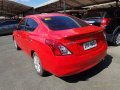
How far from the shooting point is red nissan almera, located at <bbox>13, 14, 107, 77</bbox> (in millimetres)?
4496

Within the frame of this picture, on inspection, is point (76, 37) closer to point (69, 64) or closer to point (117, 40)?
point (69, 64)

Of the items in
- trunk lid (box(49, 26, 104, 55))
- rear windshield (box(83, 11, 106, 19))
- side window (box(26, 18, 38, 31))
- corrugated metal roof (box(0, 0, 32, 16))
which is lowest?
trunk lid (box(49, 26, 104, 55))

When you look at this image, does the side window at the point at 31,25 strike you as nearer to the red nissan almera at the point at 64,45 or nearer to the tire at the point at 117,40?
the red nissan almera at the point at 64,45

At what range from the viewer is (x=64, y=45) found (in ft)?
14.7

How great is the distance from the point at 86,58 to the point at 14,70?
2553 mm

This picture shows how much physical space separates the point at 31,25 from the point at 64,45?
1.99m

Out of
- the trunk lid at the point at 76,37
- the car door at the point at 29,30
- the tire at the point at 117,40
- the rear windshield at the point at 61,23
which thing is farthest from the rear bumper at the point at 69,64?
the tire at the point at 117,40

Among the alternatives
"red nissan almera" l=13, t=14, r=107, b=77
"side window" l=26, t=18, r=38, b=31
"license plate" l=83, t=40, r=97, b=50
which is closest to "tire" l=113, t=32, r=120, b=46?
"red nissan almera" l=13, t=14, r=107, b=77

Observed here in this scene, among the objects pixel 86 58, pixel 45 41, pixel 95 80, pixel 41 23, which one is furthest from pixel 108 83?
pixel 41 23

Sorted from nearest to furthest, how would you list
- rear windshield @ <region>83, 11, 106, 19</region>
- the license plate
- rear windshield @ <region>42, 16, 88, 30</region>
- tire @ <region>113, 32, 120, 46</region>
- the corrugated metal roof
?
the license plate < rear windshield @ <region>42, 16, 88, 30</region> < tire @ <region>113, 32, 120, 46</region> < rear windshield @ <region>83, 11, 106, 19</region> < the corrugated metal roof

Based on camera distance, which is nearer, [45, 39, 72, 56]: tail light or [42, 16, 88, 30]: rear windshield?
[45, 39, 72, 56]: tail light

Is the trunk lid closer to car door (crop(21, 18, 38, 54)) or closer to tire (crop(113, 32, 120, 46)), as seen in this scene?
car door (crop(21, 18, 38, 54))

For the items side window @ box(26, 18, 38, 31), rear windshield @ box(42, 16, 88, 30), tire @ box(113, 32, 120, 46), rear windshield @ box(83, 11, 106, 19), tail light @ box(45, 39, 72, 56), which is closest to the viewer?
tail light @ box(45, 39, 72, 56)

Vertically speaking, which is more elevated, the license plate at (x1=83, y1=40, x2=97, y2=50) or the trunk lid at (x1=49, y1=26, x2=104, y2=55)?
the trunk lid at (x1=49, y1=26, x2=104, y2=55)
